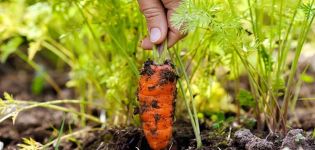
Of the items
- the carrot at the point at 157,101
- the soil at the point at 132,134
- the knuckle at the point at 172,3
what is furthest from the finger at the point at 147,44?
the soil at the point at 132,134

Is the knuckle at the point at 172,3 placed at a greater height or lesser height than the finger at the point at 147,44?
greater

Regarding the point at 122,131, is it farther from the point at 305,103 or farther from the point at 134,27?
the point at 305,103

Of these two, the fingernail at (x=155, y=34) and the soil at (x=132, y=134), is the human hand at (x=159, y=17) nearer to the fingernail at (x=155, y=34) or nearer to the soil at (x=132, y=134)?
the fingernail at (x=155, y=34)

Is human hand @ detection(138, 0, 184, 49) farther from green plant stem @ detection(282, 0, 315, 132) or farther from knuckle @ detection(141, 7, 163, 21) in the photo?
green plant stem @ detection(282, 0, 315, 132)

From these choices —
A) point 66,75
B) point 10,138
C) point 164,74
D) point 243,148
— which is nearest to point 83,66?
point 10,138

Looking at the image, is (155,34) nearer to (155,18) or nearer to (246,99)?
(155,18)

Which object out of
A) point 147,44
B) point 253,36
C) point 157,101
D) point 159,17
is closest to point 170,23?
point 159,17

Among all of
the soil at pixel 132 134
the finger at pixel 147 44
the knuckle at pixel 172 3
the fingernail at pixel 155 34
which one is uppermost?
the knuckle at pixel 172 3

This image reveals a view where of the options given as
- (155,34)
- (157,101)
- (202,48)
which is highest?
(155,34)
